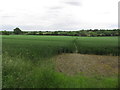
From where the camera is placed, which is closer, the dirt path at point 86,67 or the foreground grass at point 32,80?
the foreground grass at point 32,80

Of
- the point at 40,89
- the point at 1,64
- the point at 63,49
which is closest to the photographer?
the point at 40,89

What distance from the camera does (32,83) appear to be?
4719mm

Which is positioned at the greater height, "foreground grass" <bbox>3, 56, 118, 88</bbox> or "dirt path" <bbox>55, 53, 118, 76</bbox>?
"foreground grass" <bbox>3, 56, 118, 88</bbox>

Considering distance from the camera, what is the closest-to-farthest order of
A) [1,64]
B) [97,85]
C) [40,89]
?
[40,89], [97,85], [1,64]

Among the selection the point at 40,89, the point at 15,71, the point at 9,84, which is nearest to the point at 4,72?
the point at 15,71

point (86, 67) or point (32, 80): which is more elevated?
point (32, 80)

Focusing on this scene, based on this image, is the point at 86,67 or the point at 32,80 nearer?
the point at 32,80

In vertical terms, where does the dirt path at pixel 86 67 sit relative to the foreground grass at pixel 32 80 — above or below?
below

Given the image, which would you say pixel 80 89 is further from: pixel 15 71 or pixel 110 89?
pixel 15 71

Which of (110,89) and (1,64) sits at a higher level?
(1,64)

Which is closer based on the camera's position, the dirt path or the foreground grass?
the foreground grass

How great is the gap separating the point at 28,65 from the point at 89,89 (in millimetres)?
2902

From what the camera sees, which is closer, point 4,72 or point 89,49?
point 4,72

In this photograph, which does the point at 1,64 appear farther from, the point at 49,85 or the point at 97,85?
the point at 97,85
